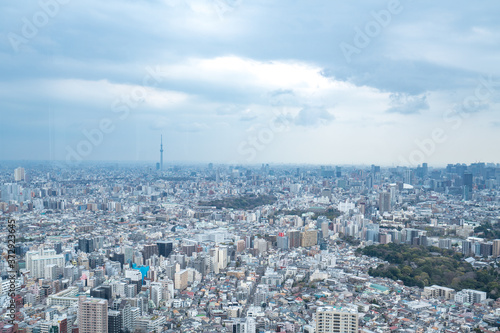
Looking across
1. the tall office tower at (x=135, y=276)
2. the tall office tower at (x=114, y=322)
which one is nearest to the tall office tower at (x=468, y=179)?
the tall office tower at (x=135, y=276)

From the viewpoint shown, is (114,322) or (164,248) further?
(164,248)

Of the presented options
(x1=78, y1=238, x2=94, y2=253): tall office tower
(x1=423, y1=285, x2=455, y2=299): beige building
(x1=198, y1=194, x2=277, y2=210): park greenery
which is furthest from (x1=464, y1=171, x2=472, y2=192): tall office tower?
(x1=78, y1=238, x2=94, y2=253): tall office tower

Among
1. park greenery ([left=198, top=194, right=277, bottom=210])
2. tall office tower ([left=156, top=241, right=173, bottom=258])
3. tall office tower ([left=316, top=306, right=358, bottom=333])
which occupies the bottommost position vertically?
tall office tower ([left=156, top=241, right=173, bottom=258])

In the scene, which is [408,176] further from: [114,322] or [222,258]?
[114,322]

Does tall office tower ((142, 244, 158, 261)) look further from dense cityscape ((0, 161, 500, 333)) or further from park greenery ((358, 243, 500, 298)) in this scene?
park greenery ((358, 243, 500, 298))

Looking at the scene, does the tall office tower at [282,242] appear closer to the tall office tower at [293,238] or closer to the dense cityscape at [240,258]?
the dense cityscape at [240,258]

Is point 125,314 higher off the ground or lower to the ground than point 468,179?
lower

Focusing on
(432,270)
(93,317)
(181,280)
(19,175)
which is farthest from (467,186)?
(93,317)
